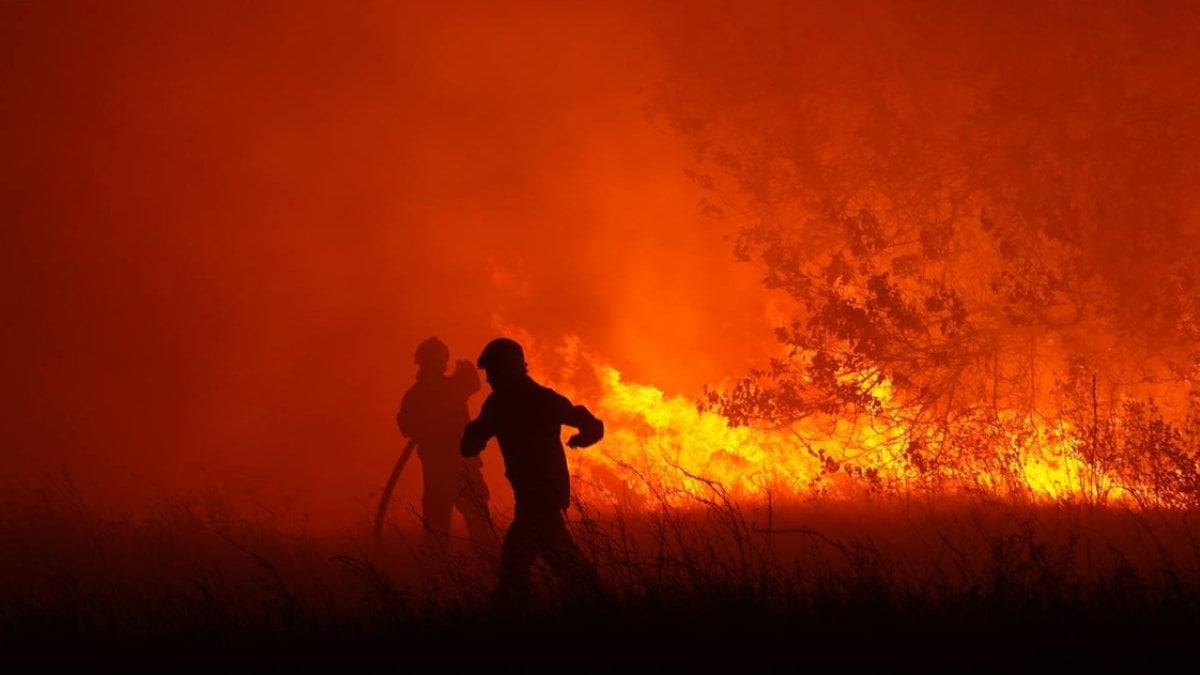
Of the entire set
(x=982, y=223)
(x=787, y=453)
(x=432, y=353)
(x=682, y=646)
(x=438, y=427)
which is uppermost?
(x=982, y=223)

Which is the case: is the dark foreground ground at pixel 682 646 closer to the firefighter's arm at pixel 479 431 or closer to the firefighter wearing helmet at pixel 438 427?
the firefighter's arm at pixel 479 431

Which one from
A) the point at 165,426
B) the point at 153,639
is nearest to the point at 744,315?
the point at 165,426

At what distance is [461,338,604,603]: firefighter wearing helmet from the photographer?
632cm

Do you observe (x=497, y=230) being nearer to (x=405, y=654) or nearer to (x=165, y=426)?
(x=165, y=426)

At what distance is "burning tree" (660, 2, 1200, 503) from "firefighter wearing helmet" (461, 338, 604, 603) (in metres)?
7.01

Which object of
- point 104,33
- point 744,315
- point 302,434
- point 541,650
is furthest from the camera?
point 104,33

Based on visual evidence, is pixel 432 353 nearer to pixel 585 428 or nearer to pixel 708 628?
pixel 585 428

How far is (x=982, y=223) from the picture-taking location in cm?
1353

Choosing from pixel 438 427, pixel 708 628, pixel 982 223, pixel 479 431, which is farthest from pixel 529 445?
pixel 982 223

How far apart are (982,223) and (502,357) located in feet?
28.0

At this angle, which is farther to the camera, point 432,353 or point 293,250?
point 293,250

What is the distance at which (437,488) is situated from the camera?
35.2 feet

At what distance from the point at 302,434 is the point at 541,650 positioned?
2073 centimetres

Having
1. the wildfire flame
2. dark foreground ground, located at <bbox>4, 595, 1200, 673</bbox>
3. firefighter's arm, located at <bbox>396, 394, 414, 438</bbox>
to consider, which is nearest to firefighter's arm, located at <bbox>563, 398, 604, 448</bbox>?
dark foreground ground, located at <bbox>4, 595, 1200, 673</bbox>
